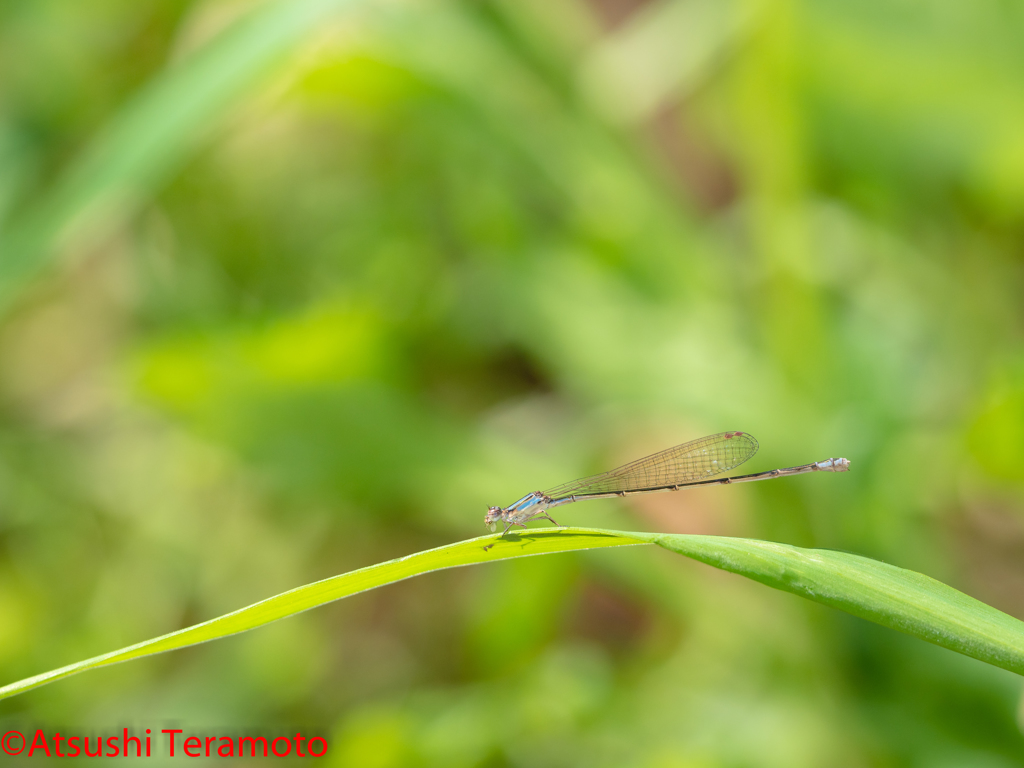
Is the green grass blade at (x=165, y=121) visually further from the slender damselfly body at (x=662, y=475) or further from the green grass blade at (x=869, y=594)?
the green grass blade at (x=869, y=594)

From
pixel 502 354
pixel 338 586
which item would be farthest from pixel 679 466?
pixel 338 586

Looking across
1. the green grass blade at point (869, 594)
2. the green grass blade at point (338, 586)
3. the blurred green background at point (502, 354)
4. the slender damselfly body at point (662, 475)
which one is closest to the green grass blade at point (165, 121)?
the blurred green background at point (502, 354)

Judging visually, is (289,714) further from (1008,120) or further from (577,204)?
(1008,120)

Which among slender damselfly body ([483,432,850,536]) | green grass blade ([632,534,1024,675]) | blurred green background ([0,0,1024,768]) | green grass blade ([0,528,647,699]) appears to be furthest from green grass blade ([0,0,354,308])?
green grass blade ([632,534,1024,675])

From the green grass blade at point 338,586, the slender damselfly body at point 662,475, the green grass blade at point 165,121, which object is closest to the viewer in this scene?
the green grass blade at point 338,586

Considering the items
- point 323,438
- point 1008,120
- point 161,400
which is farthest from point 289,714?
point 1008,120

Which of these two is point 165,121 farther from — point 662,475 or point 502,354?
point 662,475
